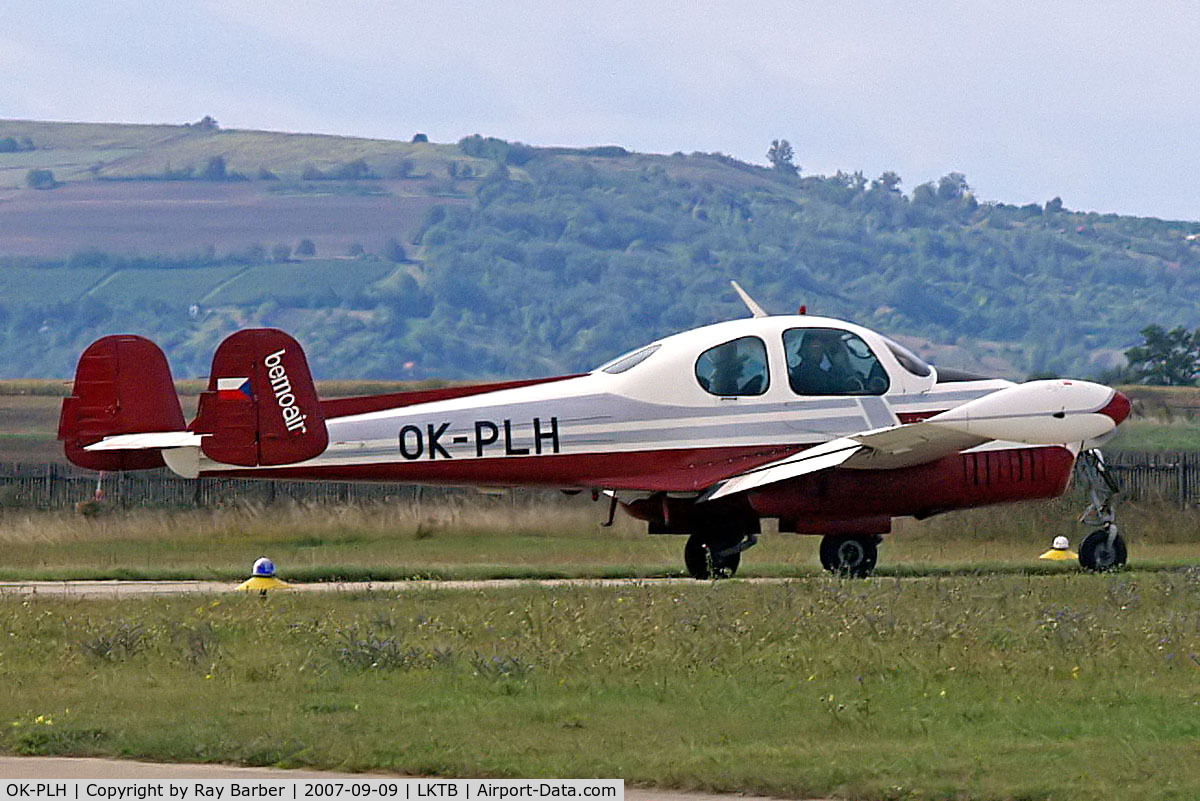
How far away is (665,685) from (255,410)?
325 inches

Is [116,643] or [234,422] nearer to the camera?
[116,643]

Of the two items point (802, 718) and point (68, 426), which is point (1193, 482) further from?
point (802, 718)

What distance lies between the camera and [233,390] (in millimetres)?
19953

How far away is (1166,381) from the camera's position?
2955 inches

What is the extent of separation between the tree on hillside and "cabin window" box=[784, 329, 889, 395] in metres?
52.7


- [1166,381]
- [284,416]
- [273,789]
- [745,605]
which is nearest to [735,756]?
[273,789]

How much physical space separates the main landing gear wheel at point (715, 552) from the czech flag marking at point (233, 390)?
523 centimetres

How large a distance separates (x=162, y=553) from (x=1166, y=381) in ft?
183

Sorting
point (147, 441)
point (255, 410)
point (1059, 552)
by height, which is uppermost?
point (255, 410)

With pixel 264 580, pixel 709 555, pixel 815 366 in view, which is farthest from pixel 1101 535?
pixel 264 580

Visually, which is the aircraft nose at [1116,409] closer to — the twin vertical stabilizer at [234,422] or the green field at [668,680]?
the green field at [668,680]

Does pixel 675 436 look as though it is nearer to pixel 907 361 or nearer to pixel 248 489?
pixel 907 361

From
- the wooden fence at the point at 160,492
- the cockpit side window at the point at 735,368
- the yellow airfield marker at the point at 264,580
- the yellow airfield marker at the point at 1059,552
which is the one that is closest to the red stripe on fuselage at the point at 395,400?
the cockpit side window at the point at 735,368

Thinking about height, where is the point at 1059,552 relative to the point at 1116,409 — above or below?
below
